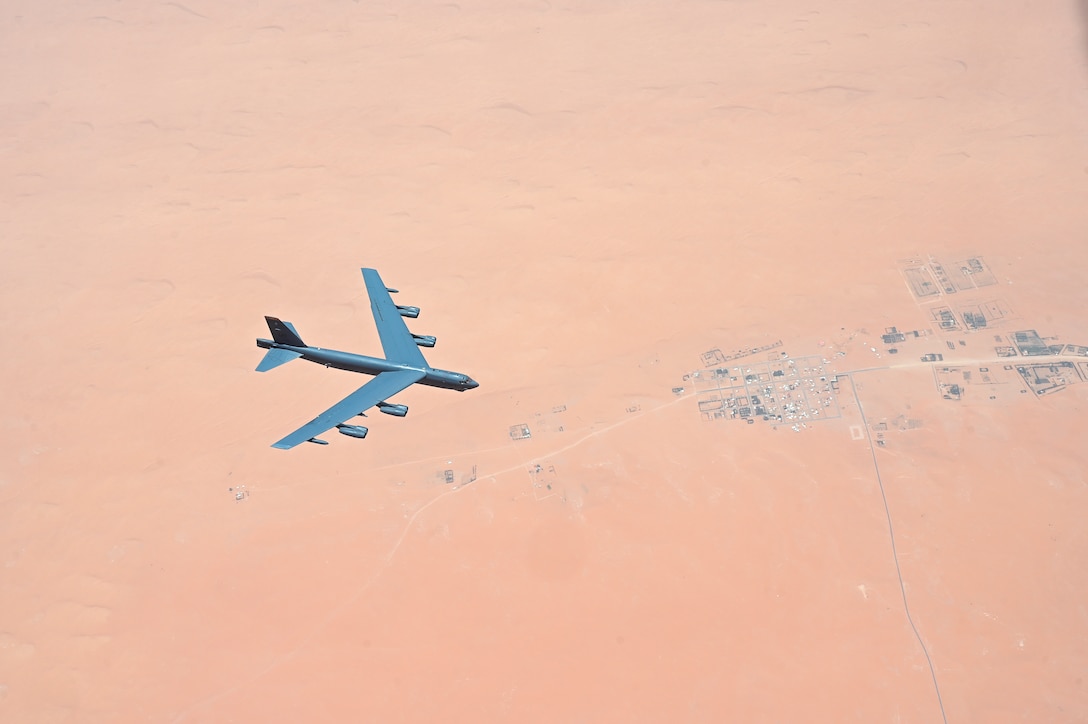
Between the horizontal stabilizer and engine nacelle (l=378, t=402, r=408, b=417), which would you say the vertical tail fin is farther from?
engine nacelle (l=378, t=402, r=408, b=417)

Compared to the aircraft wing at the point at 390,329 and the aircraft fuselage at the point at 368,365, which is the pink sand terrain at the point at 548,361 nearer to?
the aircraft fuselage at the point at 368,365

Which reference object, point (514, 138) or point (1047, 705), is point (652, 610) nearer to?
point (1047, 705)

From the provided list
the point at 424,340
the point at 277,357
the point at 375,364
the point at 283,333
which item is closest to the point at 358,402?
the point at 375,364

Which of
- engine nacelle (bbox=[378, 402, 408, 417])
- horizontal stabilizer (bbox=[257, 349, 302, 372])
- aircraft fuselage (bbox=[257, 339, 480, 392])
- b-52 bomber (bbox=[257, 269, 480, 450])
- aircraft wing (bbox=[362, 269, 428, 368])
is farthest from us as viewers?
horizontal stabilizer (bbox=[257, 349, 302, 372])

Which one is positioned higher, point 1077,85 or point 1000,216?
point 1077,85

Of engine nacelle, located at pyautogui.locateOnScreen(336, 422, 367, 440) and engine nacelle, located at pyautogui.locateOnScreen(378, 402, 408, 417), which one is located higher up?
engine nacelle, located at pyautogui.locateOnScreen(378, 402, 408, 417)

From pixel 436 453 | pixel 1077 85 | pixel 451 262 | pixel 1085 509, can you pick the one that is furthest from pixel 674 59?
pixel 1085 509

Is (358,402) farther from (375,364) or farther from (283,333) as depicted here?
(283,333)

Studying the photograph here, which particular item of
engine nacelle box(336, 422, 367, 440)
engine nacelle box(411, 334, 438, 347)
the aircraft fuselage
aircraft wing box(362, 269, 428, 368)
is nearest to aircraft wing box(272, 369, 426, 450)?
the aircraft fuselage
